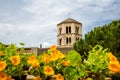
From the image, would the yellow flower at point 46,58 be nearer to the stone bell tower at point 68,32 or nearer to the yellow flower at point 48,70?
the yellow flower at point 48,70

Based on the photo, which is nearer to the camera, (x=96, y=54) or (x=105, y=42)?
(x=96, y=54)

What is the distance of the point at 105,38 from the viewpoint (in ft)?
91.7

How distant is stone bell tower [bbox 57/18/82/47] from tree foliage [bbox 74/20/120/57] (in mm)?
58065

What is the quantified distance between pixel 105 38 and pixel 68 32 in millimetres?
65288

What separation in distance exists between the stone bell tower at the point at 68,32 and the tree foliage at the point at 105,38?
191ft

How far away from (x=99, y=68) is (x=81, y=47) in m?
29.1

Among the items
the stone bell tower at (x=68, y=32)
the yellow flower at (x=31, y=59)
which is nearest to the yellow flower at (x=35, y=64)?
the yellow flower at (x=31, y=59)

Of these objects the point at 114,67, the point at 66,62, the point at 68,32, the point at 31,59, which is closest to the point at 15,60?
the point at 31,59

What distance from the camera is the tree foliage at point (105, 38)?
26.4 metres

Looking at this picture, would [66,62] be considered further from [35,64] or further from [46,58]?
[35,64]

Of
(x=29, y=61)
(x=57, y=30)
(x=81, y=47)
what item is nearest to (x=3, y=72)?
(x=29, y=61)

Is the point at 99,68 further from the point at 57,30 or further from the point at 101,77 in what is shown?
the point at 57,30

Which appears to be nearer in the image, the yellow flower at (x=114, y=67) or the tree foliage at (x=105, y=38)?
the yellow flower at (x=114, y=67)

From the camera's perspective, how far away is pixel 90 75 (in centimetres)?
303
